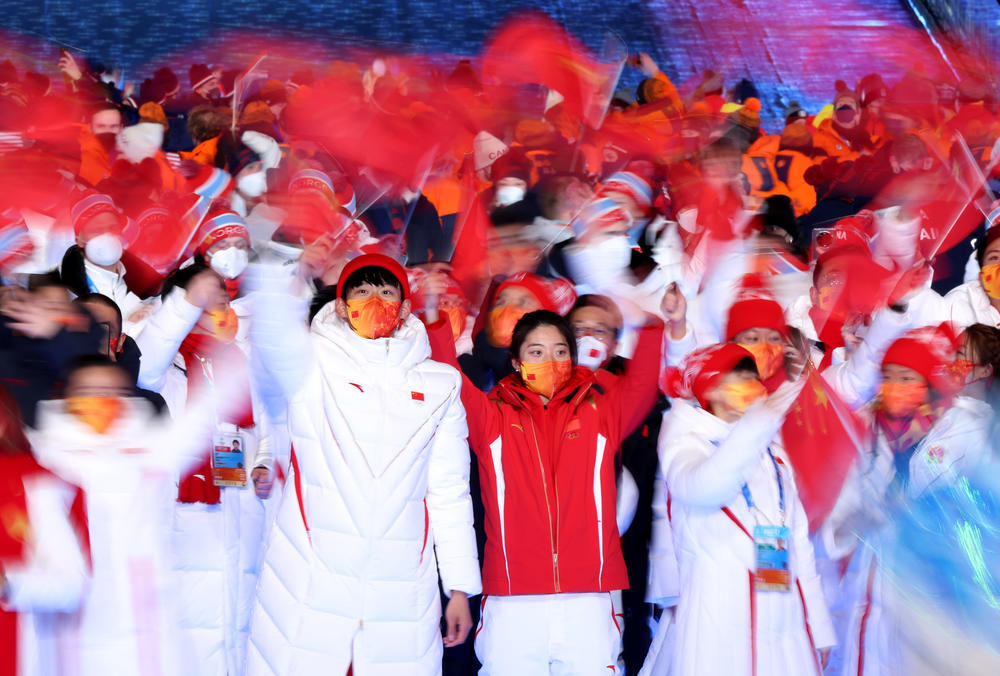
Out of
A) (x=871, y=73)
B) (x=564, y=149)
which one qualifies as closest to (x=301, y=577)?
(x=564, y=149)

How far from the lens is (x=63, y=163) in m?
5.65

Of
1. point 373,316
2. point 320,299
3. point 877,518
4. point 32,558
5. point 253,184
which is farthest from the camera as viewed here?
point 253,184

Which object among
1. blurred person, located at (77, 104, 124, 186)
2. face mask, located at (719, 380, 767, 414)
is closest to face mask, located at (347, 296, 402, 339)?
face mask, located at (719, 380, 767, 414)

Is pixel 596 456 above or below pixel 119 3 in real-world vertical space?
above

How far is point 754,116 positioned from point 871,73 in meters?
1.42

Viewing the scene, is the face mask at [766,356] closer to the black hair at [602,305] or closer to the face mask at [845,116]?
the black hair at [602,305]

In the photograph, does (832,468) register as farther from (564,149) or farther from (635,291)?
(564,149)

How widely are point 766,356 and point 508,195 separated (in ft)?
6.22

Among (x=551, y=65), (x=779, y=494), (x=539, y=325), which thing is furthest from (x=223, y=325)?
(x=551, y=65)

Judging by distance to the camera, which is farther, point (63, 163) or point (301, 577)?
point (63, 163)

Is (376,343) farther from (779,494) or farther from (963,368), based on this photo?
(963,368)

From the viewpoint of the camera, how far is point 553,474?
2.99 metres

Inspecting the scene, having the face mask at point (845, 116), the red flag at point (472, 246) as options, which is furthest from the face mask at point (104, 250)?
the face mask at point (845, 116)

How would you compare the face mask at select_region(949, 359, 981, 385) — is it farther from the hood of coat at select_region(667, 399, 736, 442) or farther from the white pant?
the white pant
